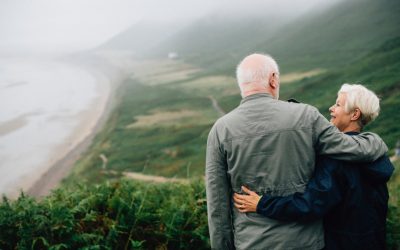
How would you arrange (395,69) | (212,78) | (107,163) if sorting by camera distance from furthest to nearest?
(212,78)
(395,69)
(107,163)

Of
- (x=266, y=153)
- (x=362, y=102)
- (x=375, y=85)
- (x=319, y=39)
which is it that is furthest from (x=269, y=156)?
(x=319, y=39)

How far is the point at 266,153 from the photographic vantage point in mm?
3727

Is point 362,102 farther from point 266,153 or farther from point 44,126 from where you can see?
point 44,126

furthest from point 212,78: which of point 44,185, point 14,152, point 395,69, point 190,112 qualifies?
point 44,185

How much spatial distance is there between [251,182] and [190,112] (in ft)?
206

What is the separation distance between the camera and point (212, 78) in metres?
105

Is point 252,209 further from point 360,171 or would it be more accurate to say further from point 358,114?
point 358,114

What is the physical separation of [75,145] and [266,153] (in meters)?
51.5

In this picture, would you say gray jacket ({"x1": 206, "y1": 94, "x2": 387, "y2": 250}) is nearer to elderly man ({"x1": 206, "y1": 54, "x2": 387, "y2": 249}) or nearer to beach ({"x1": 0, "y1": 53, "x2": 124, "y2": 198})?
elderly man ({"x1": 206, "y1": 54, "x2": 387, "y2": 249})

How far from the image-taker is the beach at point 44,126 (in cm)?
4103

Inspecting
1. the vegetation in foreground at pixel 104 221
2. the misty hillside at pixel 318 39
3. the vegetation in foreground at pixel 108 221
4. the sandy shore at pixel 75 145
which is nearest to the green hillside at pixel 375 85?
the misty hillside at pixel 318 39

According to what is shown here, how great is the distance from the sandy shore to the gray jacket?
14.2 metres

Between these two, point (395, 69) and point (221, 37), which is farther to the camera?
point (221, 37)

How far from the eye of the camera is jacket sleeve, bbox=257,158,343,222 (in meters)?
3.65
